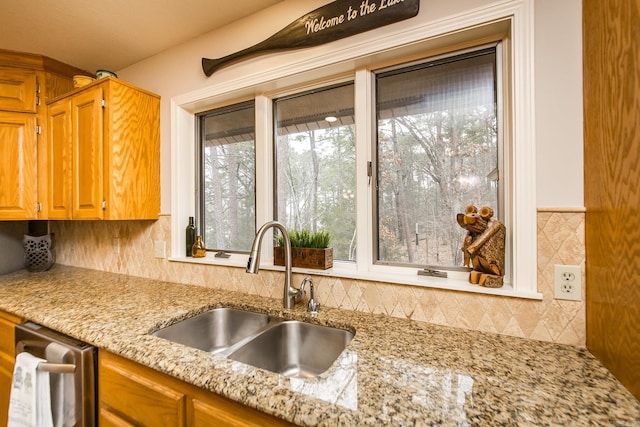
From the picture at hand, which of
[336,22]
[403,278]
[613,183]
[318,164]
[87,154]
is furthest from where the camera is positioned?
[87,154]

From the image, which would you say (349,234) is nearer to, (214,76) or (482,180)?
(482,180)

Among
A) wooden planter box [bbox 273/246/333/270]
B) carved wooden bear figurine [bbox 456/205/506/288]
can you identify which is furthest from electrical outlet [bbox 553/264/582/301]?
wooden planter box [bbox 273/246/333/270]

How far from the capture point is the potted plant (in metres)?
1.39

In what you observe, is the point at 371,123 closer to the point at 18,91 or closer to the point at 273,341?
the point at 273,341

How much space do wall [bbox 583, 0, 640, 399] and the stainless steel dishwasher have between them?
5.41ft

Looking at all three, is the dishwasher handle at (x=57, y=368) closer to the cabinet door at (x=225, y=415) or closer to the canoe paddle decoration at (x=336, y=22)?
the cabinet door at (x=225, y=415)

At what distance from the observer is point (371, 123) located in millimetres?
1384

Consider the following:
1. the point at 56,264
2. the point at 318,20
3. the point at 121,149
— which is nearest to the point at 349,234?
the point at 318,20

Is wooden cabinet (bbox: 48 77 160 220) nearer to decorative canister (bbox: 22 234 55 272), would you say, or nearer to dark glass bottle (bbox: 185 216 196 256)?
dark glass bottle (bbox: 185 216 196 256)

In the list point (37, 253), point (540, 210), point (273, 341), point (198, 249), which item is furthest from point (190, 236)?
point (540, 210)

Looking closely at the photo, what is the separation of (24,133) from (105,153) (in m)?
0.85

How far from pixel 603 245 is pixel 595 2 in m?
0.72

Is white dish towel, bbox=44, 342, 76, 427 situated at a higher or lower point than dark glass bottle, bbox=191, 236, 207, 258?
lower

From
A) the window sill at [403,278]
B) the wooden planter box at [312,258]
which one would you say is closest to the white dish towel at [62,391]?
the window sill at [403,278]
